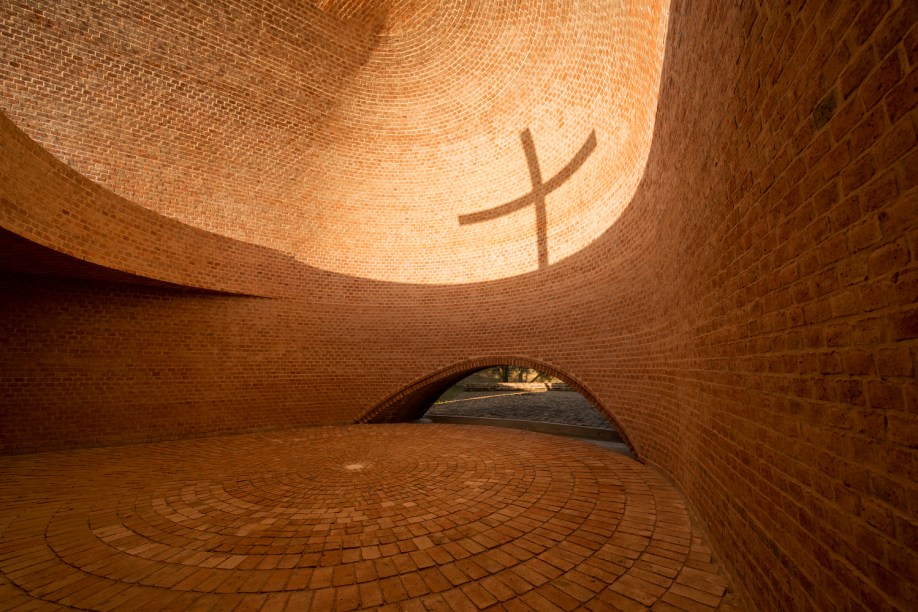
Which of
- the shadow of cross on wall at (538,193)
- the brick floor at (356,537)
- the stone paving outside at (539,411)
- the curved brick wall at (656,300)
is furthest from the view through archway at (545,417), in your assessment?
the shadow of cross on wall at (538,193)

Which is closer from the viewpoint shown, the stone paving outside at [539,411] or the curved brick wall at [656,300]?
the curved brick wall at [656,300]

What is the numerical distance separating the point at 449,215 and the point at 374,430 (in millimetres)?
5314

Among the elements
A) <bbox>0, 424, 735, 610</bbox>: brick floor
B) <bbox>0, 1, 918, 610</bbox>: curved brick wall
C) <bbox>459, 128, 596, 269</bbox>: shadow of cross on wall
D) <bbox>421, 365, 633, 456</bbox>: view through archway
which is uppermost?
<bbox>459, 128, 596, 269</bbox>: shadow of cross on wall

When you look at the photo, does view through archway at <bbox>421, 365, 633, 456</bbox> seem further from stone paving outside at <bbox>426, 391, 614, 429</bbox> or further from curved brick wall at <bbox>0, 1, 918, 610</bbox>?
curved brick wall at <bbox>0, 1, 918, 610</bbox>

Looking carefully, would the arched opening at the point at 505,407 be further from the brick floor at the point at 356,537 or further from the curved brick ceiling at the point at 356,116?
the curved brick ceiling at the point at 356,116

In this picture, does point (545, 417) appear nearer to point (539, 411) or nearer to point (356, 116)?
point (539, 411)

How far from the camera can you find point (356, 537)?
2.80 m

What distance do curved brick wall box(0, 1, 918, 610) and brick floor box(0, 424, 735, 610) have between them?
61cm

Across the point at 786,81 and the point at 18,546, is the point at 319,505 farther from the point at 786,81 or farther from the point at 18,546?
the point at 786,81

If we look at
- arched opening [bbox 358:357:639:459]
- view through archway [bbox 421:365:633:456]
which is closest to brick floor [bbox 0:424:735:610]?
view through archway [bbox 421:365:633:456]

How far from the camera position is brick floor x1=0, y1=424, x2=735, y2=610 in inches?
84.3

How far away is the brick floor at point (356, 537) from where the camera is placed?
214 cm

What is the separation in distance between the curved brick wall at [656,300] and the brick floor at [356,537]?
61 cm

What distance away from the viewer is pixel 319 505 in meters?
3.48
